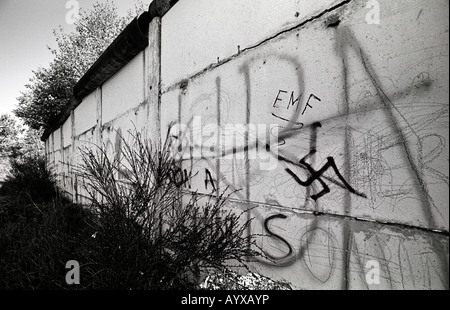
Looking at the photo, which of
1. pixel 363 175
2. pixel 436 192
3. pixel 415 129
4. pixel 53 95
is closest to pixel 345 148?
pixel 363 175

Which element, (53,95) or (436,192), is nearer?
(436,192)

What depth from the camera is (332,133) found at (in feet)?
5.62

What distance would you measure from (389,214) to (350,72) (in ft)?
2.72

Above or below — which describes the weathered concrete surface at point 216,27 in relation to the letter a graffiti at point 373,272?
above

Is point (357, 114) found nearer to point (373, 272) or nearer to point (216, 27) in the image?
point (373, 272)

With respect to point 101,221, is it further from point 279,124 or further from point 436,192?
point 436,192

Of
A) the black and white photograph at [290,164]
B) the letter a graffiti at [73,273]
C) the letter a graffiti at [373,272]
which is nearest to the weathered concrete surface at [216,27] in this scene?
the black and white photograph at [290,164]

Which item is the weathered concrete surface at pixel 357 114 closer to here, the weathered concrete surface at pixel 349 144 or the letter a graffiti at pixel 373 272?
the weathered concrete surface at pixel 349 144

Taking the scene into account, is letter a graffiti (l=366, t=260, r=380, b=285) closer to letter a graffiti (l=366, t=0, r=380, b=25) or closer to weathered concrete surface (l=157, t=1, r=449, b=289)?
weathered concrete surface (l=157, t=1, r=449, b=289)

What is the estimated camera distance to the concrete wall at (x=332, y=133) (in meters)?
1.33

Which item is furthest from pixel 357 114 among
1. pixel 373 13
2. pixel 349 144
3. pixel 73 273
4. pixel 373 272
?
pixel 73 273

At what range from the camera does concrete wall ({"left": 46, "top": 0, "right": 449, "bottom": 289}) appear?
1330 mm

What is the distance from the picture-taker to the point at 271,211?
214cm

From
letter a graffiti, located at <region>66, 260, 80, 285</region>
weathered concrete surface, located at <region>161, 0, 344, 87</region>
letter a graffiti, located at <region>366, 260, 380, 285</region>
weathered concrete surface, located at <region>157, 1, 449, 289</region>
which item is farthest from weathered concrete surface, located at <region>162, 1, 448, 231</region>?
letter a graffiti, located at <region>66, 260, 80, 285</region>
